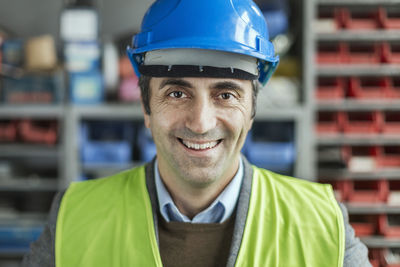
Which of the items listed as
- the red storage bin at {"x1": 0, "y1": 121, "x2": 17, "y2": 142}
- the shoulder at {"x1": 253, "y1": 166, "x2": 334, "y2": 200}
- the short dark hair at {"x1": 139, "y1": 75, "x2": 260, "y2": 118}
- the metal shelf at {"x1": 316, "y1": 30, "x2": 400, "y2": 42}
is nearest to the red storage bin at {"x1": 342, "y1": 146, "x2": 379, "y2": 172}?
the metal shelf at {"x1": 316, "y1": 30, "x2": 400, "y2": 42}

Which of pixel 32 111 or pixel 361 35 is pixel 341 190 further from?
pixel 32 111

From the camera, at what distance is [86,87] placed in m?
2.68

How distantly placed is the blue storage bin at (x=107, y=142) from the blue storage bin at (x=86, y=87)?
22cm

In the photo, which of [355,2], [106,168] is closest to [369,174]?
[355,2]

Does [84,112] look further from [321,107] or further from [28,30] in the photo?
[321,107]

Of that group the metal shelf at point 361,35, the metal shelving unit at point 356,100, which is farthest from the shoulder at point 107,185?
the metal shelf at point 361,35

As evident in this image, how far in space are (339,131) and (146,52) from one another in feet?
6.68

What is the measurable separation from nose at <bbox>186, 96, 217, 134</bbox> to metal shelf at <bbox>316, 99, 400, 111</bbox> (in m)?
1.86

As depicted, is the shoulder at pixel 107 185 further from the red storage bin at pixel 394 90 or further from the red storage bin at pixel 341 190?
the red storage bin at pixel 394 90

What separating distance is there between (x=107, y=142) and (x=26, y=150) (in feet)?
1.94

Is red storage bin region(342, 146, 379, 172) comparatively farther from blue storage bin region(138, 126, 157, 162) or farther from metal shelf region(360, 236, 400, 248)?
blue storage bin region(138, 126, 157, 162)

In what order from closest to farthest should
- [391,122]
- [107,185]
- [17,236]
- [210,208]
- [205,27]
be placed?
[205,27], [210,208], [107,185], [17,236], [391,122]

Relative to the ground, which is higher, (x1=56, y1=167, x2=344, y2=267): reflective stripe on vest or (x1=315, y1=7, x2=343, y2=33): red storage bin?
(x1=315, y1=7, x2=343, y2=33): red storage bin

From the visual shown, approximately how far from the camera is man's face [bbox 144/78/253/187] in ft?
3.32
